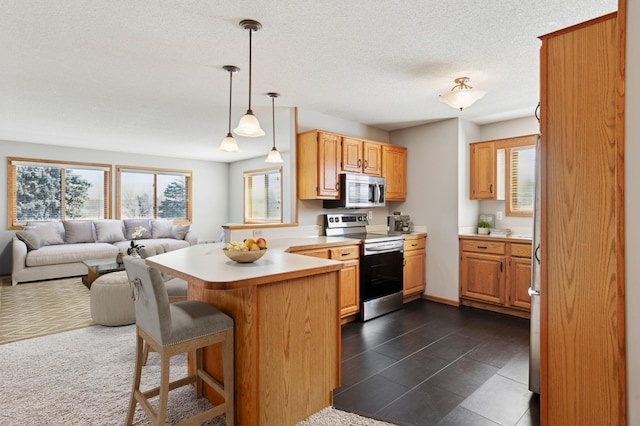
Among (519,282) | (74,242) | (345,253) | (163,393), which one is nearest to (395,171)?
(345,253)

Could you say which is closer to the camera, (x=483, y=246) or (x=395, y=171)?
(x=483, y=246)

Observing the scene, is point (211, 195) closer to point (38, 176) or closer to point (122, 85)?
point (38, 176)

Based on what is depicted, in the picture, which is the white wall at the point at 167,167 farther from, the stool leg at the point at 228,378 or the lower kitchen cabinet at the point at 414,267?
the stool leg at the point at 228,378

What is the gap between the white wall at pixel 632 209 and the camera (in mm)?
1180

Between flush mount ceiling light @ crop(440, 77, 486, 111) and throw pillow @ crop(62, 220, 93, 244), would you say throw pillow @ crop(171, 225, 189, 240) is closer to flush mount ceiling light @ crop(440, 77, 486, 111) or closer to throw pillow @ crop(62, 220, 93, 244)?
throw pillow @ crop(62, 220, 93, 244)

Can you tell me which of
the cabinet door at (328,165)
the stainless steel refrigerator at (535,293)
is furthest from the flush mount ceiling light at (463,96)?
the cabinet door at (328,165)

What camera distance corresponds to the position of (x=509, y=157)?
14.7 ft

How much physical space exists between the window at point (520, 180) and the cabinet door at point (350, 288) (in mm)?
2333

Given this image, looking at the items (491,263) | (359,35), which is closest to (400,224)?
(491,263)

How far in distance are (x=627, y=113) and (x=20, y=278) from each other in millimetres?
7214

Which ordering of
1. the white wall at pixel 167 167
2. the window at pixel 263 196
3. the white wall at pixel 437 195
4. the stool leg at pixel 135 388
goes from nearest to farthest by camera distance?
the stool leg at pixel 135 388
the white wall at pixel 437 195
the white wall at pixel 167 167
the window at pixel 263 196

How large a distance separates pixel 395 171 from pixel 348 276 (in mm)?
1913

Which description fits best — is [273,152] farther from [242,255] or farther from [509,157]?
[509,157]

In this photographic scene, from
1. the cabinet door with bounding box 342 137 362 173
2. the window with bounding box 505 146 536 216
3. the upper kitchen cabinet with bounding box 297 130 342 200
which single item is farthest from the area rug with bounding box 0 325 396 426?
the window with bounding box 505 146 536 216
